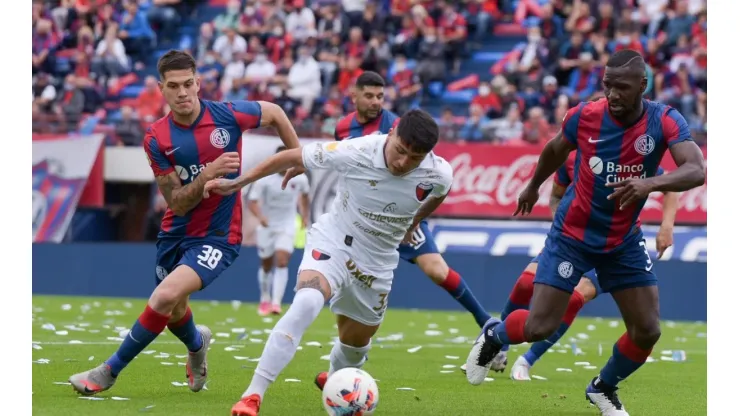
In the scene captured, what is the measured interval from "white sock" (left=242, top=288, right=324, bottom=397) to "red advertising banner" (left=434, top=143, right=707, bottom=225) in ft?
42.3

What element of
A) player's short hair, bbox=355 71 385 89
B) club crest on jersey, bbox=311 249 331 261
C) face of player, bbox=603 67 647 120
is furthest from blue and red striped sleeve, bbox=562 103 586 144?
player's short hair, bbox=355 71 385 89

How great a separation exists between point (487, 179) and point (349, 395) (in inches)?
524

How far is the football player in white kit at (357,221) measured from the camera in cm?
677

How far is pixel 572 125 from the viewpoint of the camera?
754cm

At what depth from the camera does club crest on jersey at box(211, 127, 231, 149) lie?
809 centimetres

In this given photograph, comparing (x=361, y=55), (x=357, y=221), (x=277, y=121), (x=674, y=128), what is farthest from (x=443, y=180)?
(x=361, y=55)

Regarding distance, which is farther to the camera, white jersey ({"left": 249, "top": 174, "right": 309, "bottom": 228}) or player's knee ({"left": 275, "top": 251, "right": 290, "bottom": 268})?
white jersey ({"left": 249, "top": 174, "right": 309, "bottom": 228})

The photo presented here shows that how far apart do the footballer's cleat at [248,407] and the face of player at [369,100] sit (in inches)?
197

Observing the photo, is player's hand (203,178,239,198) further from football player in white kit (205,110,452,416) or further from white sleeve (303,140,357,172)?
white sleeve (303,140,357,172)

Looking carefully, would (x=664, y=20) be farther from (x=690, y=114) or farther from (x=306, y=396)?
(x=306, y=396)

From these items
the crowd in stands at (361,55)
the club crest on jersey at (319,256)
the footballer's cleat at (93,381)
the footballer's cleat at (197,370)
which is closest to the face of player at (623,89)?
the club crest on jersey at (319,256)

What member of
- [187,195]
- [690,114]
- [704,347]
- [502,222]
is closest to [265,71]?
[502,222]

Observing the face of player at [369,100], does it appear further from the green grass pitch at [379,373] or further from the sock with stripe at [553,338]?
the sock with stripe at [553,338]
